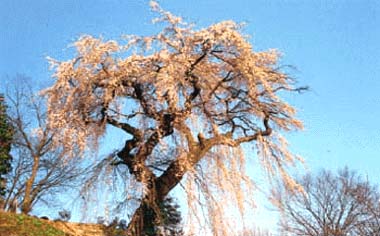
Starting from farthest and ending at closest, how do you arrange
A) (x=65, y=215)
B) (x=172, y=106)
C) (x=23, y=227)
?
(x=65, y=215) → (x=23, y=227) → (x=172, y=106)

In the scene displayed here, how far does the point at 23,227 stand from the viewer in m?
11.5

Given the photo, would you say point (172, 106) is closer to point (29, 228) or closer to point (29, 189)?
point (29, 228)

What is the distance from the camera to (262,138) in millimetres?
8383

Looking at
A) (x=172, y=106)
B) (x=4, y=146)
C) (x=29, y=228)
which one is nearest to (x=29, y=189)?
(x=4, y=146)

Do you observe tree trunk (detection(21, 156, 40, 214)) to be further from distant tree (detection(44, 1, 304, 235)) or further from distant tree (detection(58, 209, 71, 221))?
distant tree (detection(44, 1, 304, 235))

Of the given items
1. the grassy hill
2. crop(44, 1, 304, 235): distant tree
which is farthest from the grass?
crop(44, 1, 304, 235): distant tree

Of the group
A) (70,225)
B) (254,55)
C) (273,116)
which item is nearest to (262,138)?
(273,116)

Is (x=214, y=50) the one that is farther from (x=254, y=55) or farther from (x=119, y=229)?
(x=119, y=229)

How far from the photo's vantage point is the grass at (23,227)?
1105 cm

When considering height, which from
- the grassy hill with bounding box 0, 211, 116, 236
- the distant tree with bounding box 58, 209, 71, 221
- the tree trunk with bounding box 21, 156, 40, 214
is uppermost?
the tree trunk with bounding box 21, 156, 40, 214

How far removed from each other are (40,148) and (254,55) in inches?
568

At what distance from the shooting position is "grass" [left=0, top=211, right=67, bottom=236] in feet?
36.3

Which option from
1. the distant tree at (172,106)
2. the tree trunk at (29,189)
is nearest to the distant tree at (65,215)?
the tree trunk at (29,189)

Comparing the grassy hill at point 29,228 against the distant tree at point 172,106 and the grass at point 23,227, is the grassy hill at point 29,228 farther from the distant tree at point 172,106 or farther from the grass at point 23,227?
the distant tree at point 172,106
